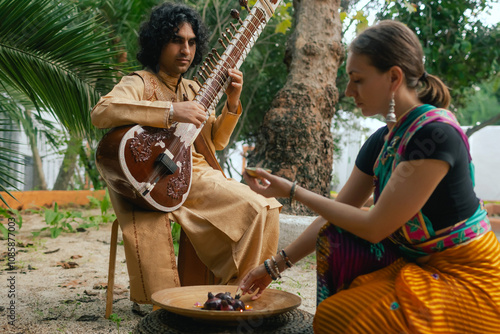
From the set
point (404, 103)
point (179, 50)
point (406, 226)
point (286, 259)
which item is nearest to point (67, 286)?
point (179, 50)

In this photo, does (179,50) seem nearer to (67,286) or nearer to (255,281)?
(255,281)

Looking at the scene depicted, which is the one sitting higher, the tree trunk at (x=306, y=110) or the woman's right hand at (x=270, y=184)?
the tree trunk at (x=306, y=110)

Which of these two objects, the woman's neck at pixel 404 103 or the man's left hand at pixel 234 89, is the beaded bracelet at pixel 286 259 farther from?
the man's left hand at pixel 234 89

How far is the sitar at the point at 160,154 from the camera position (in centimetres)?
250

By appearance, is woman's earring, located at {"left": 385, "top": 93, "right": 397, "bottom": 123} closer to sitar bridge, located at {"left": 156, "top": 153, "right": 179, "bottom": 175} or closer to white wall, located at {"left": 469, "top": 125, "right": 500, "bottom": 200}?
sitar bridge, located at {"left": 156, "top": 153, "right": 179, "bottom": 175}

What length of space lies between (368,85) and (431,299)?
29.0 inches

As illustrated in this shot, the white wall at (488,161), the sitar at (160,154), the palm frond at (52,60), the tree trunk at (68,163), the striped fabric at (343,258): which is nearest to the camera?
the striped fabric at (343,258)

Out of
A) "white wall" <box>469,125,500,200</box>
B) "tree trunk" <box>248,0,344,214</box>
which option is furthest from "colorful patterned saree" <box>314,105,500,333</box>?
"white wall" <box>469,125,500,200</box>

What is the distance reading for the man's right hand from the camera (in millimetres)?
2594

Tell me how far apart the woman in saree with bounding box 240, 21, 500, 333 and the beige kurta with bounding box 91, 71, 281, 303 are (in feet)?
2.83

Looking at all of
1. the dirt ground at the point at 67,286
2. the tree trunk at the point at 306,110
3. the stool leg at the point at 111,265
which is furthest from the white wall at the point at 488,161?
the stool leg at the point at 111,265

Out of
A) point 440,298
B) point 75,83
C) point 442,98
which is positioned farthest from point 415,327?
point 75,83

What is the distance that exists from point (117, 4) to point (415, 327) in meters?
5.75

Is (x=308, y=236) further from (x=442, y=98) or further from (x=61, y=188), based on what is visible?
(x=61, y=188)
